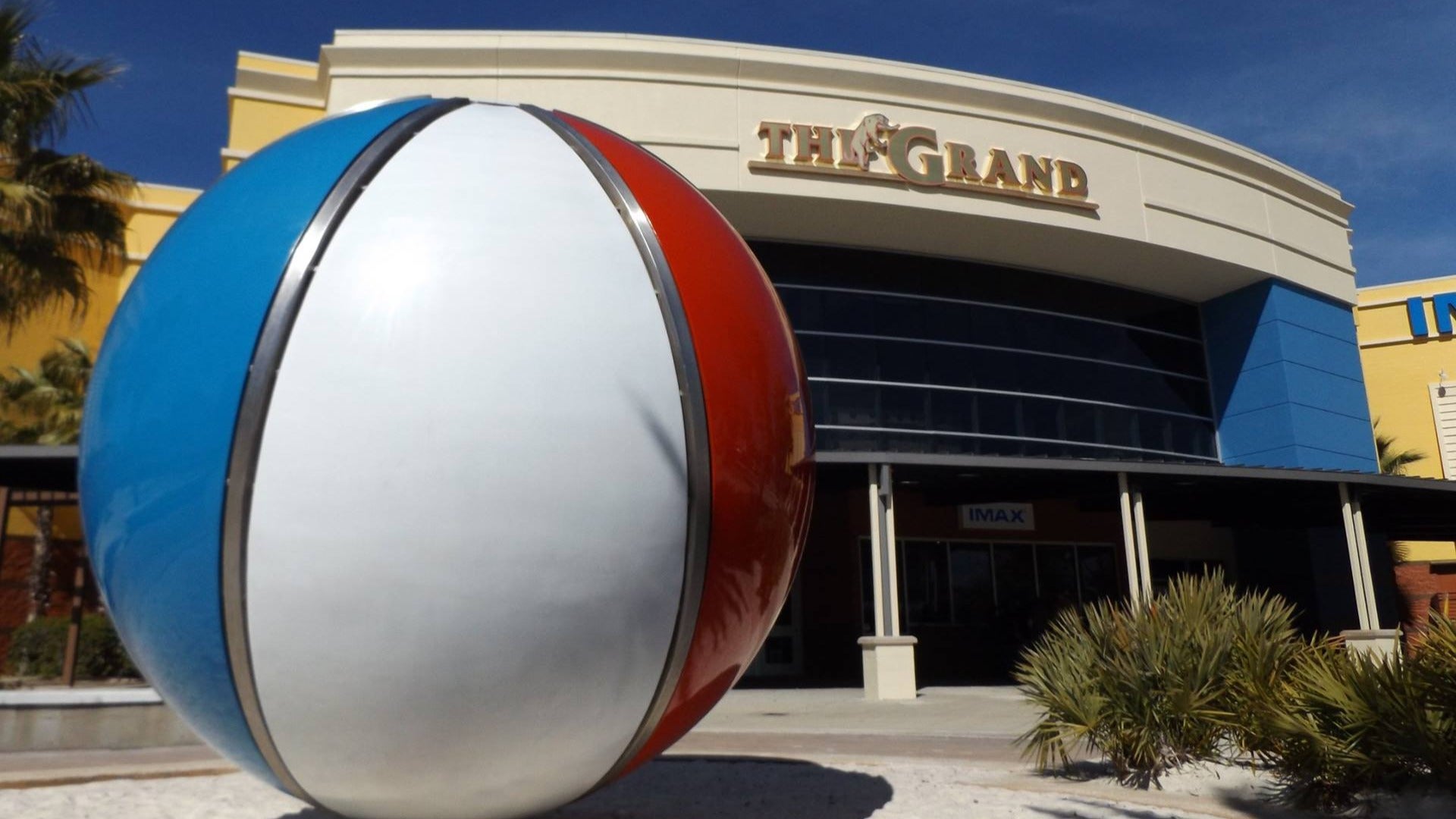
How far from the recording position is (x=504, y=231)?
12.3 ft

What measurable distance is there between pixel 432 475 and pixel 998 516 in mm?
20809

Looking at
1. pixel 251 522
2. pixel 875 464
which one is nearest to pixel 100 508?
pixel 251 522

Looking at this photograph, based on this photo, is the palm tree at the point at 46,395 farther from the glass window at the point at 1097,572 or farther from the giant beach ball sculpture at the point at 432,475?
the glass window at the point at 1097,572

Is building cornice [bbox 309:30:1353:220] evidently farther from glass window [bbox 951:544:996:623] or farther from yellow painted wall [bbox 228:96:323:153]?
glass window [bbox 951:544:996:623]

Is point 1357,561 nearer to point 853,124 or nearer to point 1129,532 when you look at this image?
point 1129,532

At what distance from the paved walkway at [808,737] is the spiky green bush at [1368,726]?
2.58m

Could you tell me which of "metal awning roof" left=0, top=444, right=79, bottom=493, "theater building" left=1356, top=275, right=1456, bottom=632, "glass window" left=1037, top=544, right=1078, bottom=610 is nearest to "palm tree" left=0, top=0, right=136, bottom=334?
"metal awning roof" left=0, top=444, right=79, bottom=493

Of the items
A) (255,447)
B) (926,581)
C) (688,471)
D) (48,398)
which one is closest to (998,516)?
(926,581)

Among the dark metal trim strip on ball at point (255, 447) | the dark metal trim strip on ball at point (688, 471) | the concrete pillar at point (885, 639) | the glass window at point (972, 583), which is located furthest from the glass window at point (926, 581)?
the dark metal trim strip on ball at point (255, 447)

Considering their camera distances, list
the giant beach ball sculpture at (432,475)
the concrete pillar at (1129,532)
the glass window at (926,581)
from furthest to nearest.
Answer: the glass window at (926,581)
the concrete pillar at (1129,532)
the giant beach ball sculpture at (432,475)

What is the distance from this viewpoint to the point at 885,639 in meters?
15.7

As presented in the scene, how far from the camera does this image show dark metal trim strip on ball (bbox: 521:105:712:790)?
3713mm

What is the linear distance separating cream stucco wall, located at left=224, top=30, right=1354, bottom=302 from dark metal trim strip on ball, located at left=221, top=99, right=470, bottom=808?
15802mm

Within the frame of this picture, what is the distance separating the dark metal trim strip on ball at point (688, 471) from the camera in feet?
12.2
